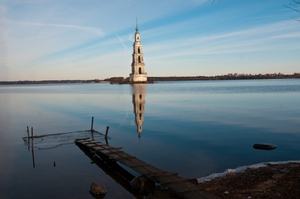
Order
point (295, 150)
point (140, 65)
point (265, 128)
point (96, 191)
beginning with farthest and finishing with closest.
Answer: point (140, 65) < point (265, 128) < point (295, 150) < point (96, 191)

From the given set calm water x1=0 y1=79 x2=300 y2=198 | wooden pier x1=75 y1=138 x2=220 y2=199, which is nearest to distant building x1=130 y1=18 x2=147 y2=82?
calm water x1=0 y1=79 x2=300 y2=198

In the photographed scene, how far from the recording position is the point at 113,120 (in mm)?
26516

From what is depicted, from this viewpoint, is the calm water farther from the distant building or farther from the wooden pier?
the distant building

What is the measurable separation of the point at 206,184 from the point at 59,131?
1506 centimetres

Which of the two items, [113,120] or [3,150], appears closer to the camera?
[3,150]

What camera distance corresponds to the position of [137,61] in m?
126

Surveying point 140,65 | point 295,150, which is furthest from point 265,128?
point 140,65

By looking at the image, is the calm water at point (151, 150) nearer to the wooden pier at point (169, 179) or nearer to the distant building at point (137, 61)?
the wooden pier at point (169, 179)

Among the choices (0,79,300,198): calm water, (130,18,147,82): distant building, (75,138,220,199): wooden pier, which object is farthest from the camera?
(130,18,147,82): distant building

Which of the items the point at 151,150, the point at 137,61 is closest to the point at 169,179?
the point at 151,150

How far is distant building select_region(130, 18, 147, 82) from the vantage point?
125312mm

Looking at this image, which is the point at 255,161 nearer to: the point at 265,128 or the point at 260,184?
the point at 260,184

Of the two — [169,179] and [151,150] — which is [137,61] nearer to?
[151,150]

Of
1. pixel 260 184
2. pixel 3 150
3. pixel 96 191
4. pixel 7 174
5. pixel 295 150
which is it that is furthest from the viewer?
pixel 3 150
